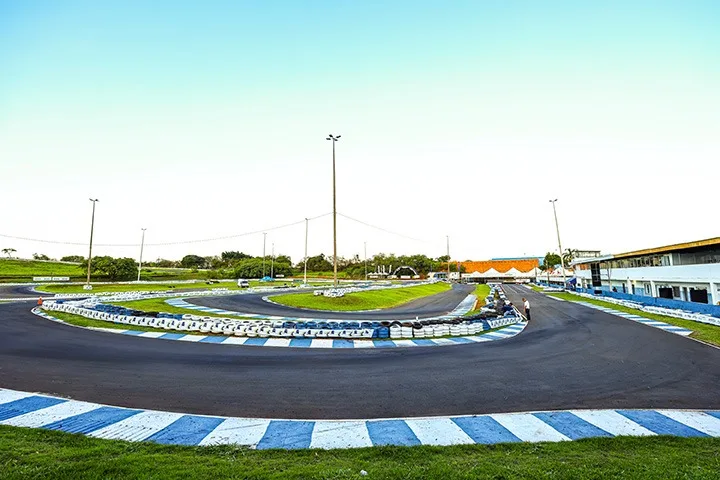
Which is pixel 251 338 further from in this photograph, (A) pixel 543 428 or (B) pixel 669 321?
(B) pixel 669 321

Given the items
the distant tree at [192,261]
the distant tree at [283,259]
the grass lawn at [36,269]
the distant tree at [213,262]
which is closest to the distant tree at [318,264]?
the distant tree at [283,259]

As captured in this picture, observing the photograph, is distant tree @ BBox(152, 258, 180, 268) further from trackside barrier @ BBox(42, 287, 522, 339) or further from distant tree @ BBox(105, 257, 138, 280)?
trackside barrier @ BBox(42, 287, 522, 339)

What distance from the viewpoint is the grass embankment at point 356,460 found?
4.09 m

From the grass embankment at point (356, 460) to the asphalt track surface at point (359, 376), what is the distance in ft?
5.92

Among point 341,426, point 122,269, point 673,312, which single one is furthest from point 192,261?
point 341,426

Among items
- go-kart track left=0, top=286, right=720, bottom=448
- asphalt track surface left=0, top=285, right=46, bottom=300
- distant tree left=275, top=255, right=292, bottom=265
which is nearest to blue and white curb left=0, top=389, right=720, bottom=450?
go-kart track left=0, top=286, right=720, bottom=448

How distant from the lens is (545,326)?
2008 centimetres

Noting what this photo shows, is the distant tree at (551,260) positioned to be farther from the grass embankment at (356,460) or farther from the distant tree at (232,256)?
the grass embankment at (356,460)

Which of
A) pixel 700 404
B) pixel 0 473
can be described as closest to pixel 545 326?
pixel 700 404

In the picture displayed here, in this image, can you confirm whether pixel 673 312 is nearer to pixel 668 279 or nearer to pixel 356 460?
pixel 668 279

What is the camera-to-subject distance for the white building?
3007 centimetres

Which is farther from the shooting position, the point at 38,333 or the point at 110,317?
the point at 110,317

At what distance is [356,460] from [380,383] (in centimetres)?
414

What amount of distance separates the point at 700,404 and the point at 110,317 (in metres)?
21.8
